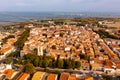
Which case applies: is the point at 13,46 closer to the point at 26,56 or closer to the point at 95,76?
the point at 26,56

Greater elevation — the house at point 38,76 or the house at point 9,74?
the house at point 38,76

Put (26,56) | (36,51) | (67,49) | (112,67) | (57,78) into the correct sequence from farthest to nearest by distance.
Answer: (67,49) < (36,51) < (26,56) < (112,67) < (57,78)

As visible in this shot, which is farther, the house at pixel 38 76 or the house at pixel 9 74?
the house at pixel 9 74

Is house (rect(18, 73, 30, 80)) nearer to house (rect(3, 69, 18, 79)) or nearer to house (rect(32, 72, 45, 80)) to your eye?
house (rect(32, 72, 45, 80))

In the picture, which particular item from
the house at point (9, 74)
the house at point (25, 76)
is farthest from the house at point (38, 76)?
the house at point (9, 74)

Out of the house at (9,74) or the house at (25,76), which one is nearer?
the house at (25,76)

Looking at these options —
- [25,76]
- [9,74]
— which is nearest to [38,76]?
[25,76]

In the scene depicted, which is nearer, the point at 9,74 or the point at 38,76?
the point at 38,76

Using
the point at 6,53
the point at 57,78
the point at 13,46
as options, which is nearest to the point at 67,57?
the point at 57,78

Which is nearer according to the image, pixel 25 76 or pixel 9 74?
pixel 25 76

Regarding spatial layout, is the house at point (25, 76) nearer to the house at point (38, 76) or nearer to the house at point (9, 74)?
the house at point (38, 76)

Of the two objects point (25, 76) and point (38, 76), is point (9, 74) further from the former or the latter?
point (38, 76)
